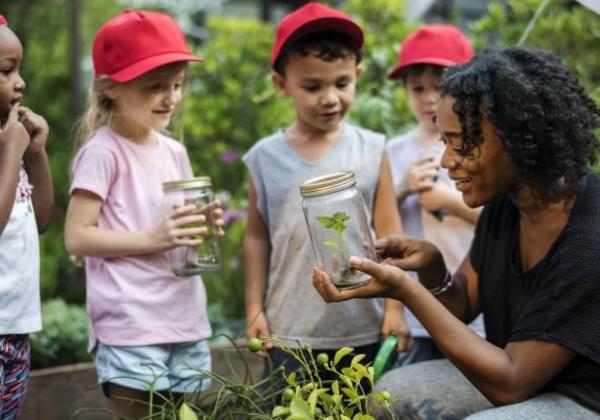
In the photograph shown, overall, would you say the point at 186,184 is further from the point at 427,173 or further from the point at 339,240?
the point at 427,173

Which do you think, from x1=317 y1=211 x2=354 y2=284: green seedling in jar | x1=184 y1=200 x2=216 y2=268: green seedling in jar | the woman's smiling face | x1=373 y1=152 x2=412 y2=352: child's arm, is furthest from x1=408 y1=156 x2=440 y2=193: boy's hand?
x1=317 y1=211 x2=354 y2=284: green seedling in jar

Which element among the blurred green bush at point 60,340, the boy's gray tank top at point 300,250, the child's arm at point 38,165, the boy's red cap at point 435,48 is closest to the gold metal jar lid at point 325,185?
the boy's gray tank top at point 300,250

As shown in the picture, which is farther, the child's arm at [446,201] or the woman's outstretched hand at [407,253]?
the child's arm at [446,201]

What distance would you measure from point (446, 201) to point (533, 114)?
875mm

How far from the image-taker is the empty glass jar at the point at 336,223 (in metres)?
1.93

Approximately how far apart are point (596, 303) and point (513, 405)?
0.33 meters

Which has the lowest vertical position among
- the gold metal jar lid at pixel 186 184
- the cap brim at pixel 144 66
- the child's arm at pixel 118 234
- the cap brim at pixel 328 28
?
the child's arm at pixel 118 234

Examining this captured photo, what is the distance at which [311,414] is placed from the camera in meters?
1.50

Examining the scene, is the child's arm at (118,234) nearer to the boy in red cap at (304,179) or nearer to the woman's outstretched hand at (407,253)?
the boy in red cap at (304,179)

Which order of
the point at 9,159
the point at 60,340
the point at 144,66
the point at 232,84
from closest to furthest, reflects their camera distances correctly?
1. the point at 9,159
2. the point at 144,66
3. the point at 60,340
4. the point at 232,84

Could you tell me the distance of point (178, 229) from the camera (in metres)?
2.33

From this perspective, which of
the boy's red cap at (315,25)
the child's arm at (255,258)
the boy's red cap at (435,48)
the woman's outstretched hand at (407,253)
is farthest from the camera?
the boy's red cap at (435,48)

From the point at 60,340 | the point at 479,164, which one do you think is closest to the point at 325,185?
the point at 479,164

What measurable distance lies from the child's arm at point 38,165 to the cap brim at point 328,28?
835 mm
